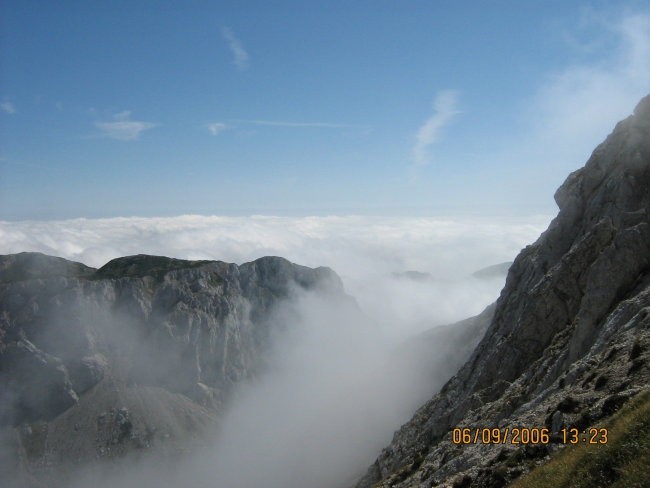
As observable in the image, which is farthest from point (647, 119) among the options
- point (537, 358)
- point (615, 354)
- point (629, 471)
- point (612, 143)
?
point (629, 471)

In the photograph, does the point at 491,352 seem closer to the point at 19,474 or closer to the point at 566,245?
the point at 566,245

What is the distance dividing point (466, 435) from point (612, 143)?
4930 cm

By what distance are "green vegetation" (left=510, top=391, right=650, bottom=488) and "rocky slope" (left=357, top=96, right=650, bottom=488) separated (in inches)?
133

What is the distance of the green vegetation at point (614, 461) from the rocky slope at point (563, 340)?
3385 mm
